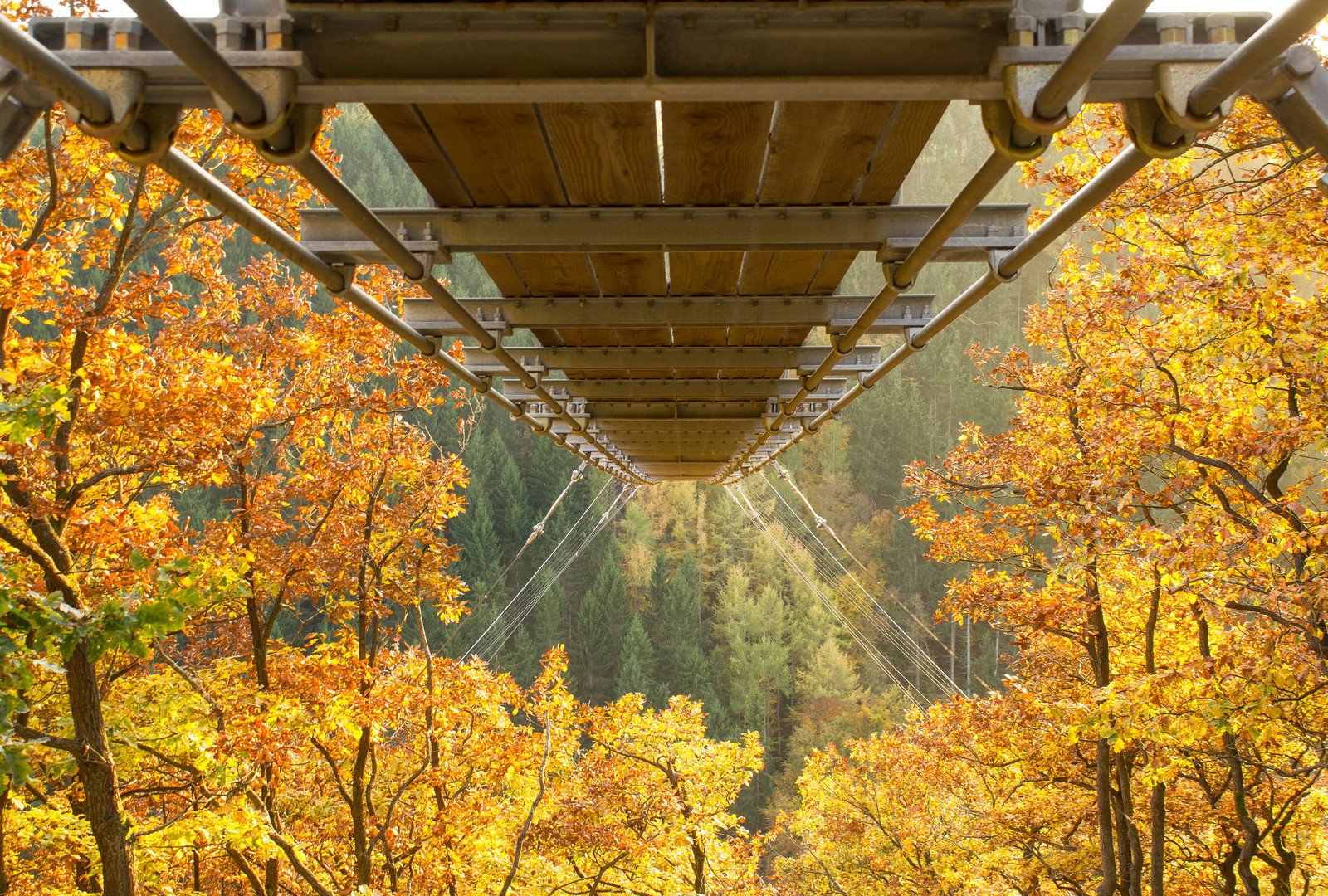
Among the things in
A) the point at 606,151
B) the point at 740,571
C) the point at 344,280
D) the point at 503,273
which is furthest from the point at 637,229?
the point at 740,571

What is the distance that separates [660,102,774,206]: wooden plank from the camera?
6.05 feet

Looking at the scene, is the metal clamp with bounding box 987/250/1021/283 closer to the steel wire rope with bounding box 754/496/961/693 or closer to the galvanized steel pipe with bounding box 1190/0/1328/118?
the galvanized steel pipe with bounding box 1190/0/1328/118

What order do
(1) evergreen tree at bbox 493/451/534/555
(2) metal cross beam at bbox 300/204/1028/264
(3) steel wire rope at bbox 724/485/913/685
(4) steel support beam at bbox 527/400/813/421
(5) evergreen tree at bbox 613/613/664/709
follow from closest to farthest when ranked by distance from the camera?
(2) metal cross beam at bbox 300/204/1028/264 < (4) steel support beam at bbox 527/400/813/421 < (5) evergreen tree at bbox 613/613/664/709 < (3) steel wire rope at bbox 724/485/913/685 < (1) evergreen tree at bbox 493/451/534/555

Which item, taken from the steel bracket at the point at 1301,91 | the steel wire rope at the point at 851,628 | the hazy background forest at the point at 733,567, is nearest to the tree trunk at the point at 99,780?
the steel bracket at the point at 1301,91

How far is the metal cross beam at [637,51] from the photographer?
1360mm

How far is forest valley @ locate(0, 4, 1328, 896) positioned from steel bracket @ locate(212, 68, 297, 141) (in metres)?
1.42

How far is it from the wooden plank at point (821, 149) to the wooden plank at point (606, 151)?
32cm

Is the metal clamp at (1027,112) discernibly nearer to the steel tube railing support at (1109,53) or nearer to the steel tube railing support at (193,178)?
the steel tube railing support at (1109,53)

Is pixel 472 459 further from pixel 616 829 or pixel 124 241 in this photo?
pixel 124 241

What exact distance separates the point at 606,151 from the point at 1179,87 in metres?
1.25

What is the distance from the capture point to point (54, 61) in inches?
46.6

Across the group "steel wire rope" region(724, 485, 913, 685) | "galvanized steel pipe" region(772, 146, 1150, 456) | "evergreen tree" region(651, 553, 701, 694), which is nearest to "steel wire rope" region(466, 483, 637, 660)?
"evergreen tree" region(651, 553, 701, 694)

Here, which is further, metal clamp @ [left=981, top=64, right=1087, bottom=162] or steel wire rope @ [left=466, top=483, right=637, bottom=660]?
steel wire rope @ [left=466, top=483, right=637, bottom=660]

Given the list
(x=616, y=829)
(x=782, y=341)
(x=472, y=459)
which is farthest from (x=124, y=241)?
(x=472, y=459)
